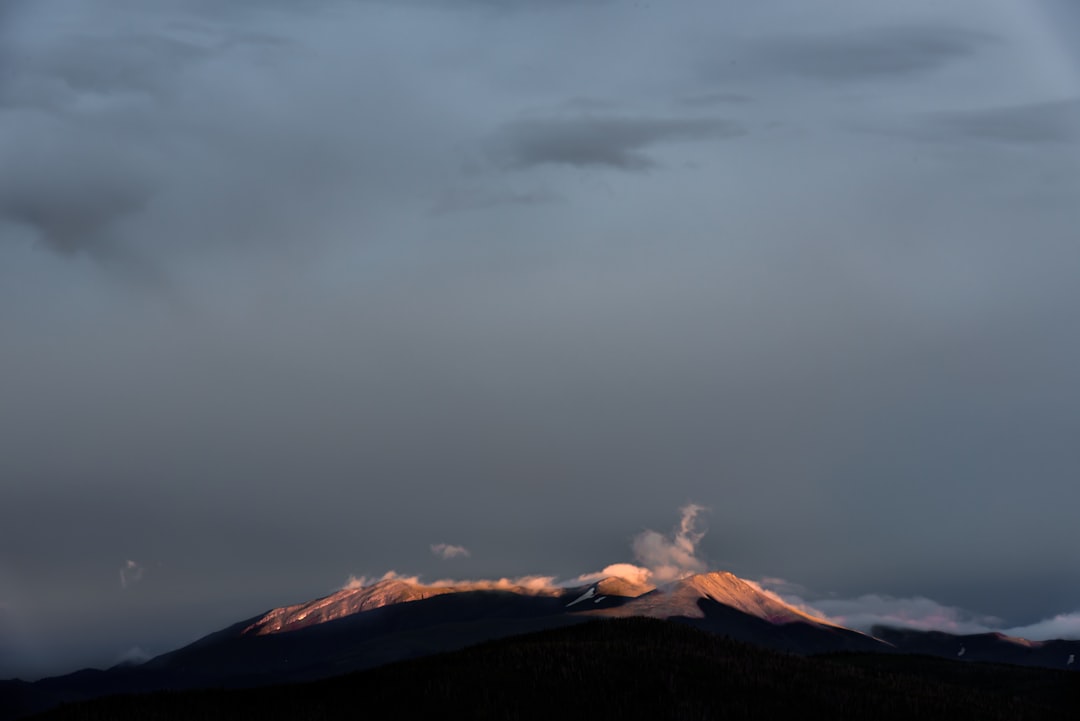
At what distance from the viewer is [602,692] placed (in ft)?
159

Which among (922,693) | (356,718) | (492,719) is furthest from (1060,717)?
(356,718)

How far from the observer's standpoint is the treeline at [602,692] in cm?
4753

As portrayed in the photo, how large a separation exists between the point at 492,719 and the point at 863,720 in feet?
50.8

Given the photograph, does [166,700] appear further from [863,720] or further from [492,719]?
[863,720]

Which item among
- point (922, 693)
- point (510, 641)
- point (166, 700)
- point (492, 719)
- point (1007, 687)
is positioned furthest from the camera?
point (1007, 687)

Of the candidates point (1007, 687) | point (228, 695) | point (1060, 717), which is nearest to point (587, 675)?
point (228, 695)

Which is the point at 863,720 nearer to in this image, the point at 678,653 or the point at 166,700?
the point at 678,653

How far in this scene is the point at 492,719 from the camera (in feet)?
152

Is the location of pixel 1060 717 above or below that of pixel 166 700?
below

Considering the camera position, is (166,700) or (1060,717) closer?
(166,700)

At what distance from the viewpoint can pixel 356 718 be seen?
4753cm

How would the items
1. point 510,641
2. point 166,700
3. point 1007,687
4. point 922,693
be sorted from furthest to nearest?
point 1007,687
point 510,641
point 922,693
point 166,700

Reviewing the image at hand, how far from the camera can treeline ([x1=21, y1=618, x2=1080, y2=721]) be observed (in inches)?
1871

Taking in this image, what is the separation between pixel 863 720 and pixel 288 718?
23756mm
